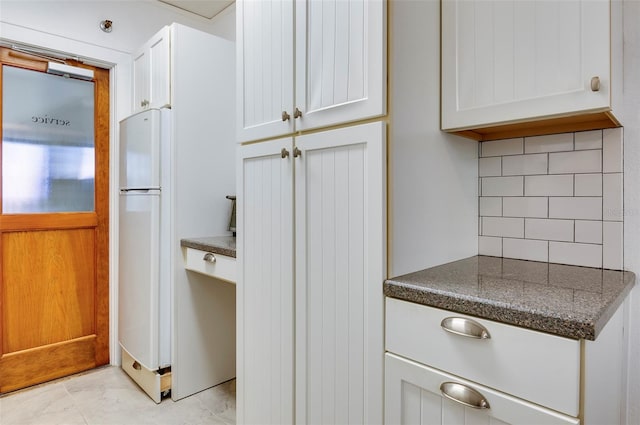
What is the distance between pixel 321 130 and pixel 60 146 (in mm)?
2085

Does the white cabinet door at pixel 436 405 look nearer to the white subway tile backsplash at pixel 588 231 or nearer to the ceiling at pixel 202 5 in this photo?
the white subway tile backsplash at pixel 588 231

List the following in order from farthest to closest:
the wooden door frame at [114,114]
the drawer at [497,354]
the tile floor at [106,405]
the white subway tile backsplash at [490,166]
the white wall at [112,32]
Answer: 1. the wooden door frame at [114,114]
2. the white wall at [112,32]
3. the tile floor at [106,405]
4. the white subway tile backsplash at [490,166]
5. the drawer at [497,354]

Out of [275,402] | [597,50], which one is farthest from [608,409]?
[275,402]

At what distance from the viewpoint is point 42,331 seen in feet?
8.15

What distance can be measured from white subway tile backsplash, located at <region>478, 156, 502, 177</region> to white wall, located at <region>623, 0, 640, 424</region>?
0.39m

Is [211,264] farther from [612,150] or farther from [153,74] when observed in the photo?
[612,150]

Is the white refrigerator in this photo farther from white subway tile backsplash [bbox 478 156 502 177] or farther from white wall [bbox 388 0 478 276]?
white subway tile backsplash [bbox 478 156 502 177]

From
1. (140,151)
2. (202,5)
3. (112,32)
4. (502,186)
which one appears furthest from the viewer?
(202,5)

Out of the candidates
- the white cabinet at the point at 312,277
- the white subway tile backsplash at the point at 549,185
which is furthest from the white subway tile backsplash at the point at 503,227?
the white cabinet at the point at 312,277

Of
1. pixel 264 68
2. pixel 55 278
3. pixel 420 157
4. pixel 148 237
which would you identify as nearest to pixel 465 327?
pixel 420 157

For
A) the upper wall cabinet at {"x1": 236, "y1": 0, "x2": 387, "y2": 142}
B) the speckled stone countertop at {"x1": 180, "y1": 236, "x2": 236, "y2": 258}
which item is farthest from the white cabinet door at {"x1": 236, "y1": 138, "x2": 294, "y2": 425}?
the speckled stone countertop at {"x1": 180, "y1": 236, "x2": 236, "y2": 258}

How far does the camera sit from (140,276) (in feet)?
7.67

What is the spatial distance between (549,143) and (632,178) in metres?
0.27

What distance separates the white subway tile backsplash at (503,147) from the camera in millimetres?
1461
